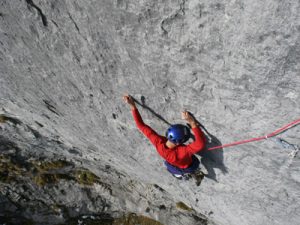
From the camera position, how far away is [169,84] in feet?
15.9

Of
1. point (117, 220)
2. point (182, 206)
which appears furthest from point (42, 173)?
point (182, 206)

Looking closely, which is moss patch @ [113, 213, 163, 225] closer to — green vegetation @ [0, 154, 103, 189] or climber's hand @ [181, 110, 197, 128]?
green vegetation @ [0, 154, 103, 189]

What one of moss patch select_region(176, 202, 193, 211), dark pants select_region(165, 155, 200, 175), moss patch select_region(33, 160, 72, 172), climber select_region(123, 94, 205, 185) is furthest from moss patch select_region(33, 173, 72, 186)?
dark pants select_region(165, 155, 200, 175)

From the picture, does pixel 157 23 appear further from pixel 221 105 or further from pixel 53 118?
pixel 53 118

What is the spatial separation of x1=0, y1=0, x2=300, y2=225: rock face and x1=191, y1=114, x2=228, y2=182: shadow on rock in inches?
1.0

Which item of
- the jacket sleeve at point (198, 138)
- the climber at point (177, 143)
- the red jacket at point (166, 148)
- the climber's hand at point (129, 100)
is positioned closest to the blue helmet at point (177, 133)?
the climber at point (177, 143)

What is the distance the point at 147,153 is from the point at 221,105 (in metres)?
2.83

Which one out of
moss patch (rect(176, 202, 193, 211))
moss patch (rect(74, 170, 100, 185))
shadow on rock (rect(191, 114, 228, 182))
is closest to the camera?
shadow on rock (rect(191, 114, 228, 182))

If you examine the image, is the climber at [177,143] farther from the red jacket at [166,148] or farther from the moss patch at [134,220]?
the moss patch at [134,220]

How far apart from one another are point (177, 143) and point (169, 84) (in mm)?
901

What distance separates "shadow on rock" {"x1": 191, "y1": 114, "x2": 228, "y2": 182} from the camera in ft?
17.2

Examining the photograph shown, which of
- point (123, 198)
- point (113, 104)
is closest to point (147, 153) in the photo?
point (113, 104)

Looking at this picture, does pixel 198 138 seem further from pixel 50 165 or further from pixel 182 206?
pixel 50 165

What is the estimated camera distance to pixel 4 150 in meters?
10.7
